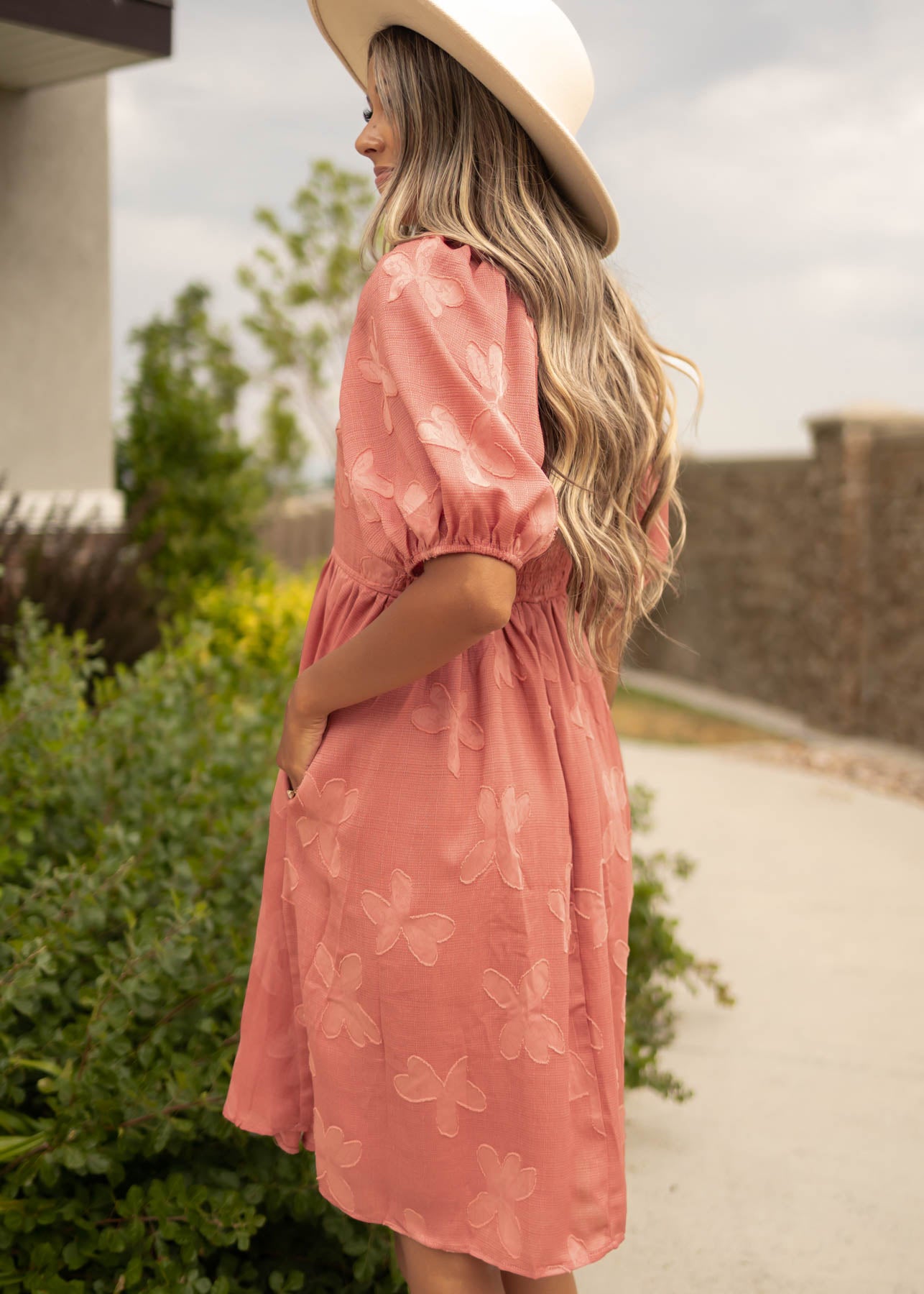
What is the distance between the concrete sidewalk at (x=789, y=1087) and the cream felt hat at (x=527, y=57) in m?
2.03

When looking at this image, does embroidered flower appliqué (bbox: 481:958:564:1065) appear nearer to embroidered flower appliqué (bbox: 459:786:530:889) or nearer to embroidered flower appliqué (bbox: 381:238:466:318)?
embroidered flower appliqué (bbox: 459:786:530:889)

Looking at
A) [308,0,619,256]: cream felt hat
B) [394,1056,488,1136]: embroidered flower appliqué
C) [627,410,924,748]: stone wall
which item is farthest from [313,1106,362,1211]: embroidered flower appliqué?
[627,410,924,748]: stone wall

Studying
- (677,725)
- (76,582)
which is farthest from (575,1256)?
(677,725)

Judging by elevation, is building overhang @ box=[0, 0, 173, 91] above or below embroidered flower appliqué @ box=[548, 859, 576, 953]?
above

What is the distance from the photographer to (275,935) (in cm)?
164

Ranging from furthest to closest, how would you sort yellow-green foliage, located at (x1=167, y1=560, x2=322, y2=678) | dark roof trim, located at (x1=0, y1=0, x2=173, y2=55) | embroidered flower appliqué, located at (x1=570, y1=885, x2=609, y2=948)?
yellow-green foliage, located at (x1=167, y1=560, x2=322, y2=678) < dark roof trim, located at (x1=0, y1=0, x2=173, y2=55) < embroidered flower appliqué, located at (x1=570, y1=885, x2=609, y2=948)

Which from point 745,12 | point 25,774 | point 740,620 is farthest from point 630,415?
point 745,12

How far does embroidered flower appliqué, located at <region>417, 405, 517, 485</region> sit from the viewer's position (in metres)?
1.28

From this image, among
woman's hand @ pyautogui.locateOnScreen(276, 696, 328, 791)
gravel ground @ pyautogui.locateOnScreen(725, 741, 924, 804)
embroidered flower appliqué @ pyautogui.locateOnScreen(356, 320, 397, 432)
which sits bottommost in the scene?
gravel ground @ pyautogui.locateOnScreen(725, 741, 924, 804)

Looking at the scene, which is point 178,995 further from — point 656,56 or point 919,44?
point 919,44

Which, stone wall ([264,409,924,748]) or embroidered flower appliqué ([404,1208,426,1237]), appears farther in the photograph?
stone wall ([264,409,924,748])

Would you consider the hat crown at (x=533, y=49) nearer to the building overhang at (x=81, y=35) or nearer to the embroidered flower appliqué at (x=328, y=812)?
the embroidered flower appliqué at (x=328, y=812)

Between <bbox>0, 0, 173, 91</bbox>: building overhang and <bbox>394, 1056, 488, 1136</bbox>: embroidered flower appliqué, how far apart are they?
373 centimetres

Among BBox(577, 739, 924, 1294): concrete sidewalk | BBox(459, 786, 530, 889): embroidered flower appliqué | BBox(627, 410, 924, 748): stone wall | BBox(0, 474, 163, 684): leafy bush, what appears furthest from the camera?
BBox(627, 410, 924, 748): stone wall
